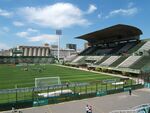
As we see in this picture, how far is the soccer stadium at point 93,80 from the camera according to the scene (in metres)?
29.0

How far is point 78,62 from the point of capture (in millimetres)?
101625

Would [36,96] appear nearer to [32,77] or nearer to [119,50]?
[32,77]

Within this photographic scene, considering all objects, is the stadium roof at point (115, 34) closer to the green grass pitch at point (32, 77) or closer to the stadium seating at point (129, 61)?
the stadium seating at point (129, 61)

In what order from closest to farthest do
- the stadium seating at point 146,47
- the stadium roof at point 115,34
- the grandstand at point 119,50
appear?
the grandstand at point 119,50
the stadium seating at point 146,47
the stadium roof at point 115,34

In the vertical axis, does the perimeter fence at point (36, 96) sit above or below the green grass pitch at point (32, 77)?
below

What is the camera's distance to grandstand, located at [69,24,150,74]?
65250 millimetres

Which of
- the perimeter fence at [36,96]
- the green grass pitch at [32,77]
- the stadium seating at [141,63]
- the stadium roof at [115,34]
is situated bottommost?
the perimeter fence at [36,96]

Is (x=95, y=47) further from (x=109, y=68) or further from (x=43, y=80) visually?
(x=43, y=80)

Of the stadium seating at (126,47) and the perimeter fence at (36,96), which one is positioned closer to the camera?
the perimeter fence at (36,96)

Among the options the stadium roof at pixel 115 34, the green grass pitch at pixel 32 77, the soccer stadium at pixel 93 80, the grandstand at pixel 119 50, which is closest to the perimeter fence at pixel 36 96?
the soccer stadium at pixel 93 80

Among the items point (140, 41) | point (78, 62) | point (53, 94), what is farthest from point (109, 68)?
point (53, 94)

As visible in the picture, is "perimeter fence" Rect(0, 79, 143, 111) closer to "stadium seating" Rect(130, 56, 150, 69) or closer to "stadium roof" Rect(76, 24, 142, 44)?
"stadium seating" Rect(130, 56, 150, 69)

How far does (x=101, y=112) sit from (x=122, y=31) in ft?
212

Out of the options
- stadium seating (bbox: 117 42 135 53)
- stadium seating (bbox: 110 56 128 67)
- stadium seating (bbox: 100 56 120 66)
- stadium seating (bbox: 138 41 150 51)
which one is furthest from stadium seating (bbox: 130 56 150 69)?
stadium seating (bbox: 117 42 135 53)
